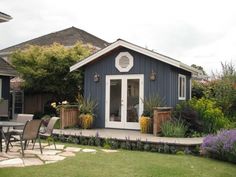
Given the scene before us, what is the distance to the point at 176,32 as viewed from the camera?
1956 centimetres

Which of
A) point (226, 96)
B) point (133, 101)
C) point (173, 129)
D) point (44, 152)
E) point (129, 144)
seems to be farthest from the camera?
point (226, 96)

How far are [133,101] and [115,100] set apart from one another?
76 centimetres

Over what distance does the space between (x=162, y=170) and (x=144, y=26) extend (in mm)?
15385

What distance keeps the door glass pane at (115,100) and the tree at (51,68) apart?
4159 mm

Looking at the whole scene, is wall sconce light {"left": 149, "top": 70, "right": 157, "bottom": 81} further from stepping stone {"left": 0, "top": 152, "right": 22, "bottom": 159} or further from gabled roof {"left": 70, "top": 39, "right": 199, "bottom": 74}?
stepping stone {"left": 0, "top": 152, "right": 22, "bottom": 159}

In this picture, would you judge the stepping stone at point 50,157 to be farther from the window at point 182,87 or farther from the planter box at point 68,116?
the window at point 182,87

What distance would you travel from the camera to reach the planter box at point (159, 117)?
474 inches

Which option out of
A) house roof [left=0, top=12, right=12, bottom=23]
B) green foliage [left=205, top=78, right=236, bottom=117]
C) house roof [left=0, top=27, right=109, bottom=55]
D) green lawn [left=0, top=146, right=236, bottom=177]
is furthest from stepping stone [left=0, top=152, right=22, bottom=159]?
house roof [left=0, top=27, right=109, bottom=55]

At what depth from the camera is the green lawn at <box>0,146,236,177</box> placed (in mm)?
7117

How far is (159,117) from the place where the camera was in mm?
12258

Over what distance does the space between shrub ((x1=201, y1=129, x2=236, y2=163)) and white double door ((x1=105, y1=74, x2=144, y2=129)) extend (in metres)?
4.57

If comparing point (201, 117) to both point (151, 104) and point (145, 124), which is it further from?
point (145, 124)

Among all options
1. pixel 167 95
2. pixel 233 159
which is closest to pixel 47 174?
pixel 233 159

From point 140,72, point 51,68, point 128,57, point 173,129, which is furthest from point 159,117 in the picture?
point 51,68
